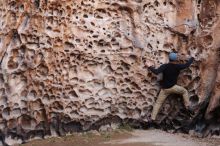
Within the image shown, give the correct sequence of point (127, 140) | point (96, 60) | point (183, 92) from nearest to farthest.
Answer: point (127, 140), point (96, 60), point (183, 92)

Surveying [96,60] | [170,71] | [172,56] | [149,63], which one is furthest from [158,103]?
[96,60]

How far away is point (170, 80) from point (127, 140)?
46.8 inches

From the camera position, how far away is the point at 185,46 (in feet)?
27.0

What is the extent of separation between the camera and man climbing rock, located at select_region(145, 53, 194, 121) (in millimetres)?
7945

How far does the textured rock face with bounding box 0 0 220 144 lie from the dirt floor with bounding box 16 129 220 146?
0.66ft

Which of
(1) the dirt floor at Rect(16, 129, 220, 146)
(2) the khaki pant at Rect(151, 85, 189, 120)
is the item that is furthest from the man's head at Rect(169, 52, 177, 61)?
(1) the dirt floor at Rect(16, 129, 220, 146)

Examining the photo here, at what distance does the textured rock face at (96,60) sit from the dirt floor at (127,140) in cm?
20

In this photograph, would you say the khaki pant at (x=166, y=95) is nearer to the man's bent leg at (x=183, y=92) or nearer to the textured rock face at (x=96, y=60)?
the man's bent leg at (x=183, y=92)

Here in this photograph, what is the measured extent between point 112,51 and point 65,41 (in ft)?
2.48

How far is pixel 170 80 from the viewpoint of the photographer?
314 inches

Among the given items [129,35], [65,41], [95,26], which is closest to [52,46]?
[65,41]

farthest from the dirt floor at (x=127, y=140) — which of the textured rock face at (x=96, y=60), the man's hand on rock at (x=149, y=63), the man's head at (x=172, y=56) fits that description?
the man's head at (x=172, y=56)

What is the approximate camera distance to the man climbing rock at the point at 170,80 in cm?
794

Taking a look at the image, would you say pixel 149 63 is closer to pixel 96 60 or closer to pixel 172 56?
pixel 172 56
